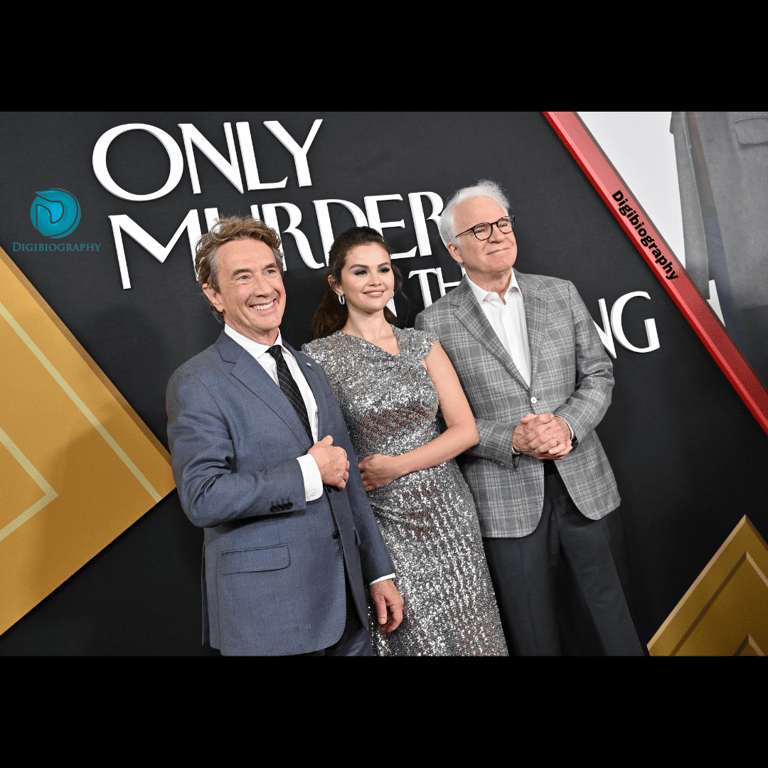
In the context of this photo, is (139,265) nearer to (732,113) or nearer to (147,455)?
(147,455)

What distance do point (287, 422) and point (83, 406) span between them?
3.96 ft

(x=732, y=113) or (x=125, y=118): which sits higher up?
(x=125, y=118)

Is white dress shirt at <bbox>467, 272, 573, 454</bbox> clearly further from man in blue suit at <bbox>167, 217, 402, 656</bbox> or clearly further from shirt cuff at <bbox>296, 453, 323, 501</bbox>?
shirt cuff at <bbox>296, 453, 323, 501</bbox>

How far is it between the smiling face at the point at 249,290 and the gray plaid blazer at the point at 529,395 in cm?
83

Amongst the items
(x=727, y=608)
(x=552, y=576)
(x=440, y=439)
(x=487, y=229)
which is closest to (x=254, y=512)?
(x=440, y=439)

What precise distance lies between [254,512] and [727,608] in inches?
96.7

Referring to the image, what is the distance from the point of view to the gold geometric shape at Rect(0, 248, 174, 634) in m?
2.88

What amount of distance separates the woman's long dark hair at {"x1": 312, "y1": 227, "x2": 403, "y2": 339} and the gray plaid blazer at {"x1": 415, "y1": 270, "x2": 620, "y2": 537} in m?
0.39

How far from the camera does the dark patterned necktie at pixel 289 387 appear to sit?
231 centimetres

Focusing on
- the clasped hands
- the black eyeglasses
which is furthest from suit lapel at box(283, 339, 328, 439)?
the black eyeglasses

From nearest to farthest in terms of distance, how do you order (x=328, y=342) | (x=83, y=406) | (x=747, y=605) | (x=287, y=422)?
(x=287, y=422), (x=328, y=342), (x=83, y=406), (x=747, y=605)

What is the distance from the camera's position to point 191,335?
3.08m

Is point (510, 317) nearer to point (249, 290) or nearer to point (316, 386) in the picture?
point (316, 386)
